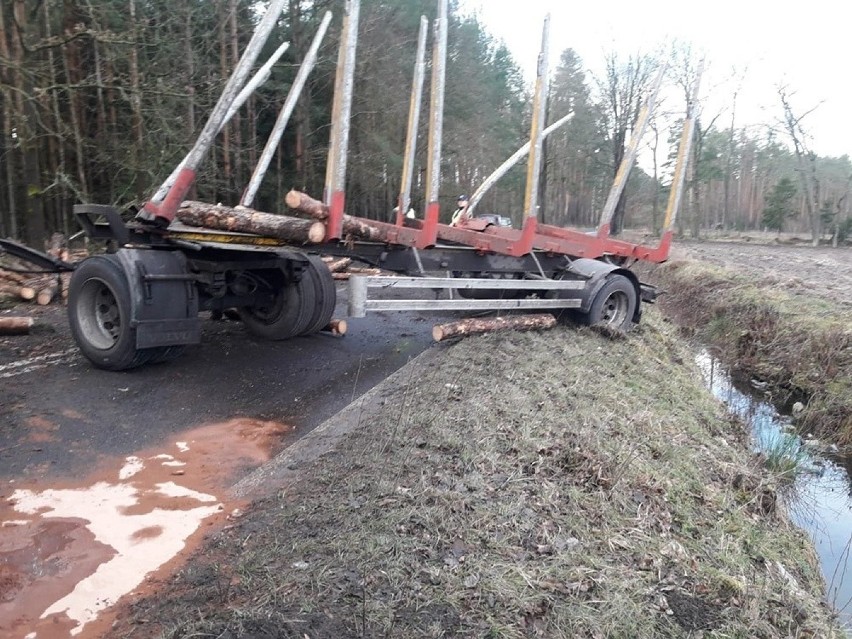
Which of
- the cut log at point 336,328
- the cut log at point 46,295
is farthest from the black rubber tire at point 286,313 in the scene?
the cut log at point 46,295

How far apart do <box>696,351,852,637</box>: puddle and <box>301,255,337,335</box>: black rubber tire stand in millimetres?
5423

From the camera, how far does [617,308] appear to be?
10.4 metres

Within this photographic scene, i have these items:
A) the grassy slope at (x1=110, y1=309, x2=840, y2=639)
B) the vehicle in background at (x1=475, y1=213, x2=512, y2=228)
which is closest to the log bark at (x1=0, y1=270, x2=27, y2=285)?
the vehicle in background at (x1=475, y1=213, x2=512, y2=228)

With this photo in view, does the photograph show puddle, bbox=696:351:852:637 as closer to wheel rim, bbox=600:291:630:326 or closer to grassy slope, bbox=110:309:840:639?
grassy slope, bbox=110:309:840:639

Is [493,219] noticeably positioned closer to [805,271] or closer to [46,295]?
[805,271]

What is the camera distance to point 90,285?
22.4 feet

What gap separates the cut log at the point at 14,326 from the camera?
7.85 meters

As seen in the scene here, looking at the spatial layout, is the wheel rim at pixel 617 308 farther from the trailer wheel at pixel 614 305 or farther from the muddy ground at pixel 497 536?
the muddy ground at pixel 497 536

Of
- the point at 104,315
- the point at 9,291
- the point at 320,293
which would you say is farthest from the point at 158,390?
the point at 9,291

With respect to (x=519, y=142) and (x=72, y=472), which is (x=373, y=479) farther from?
(x=519, y=142)

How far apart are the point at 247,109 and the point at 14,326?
14.9 m

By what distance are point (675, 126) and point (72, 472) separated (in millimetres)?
47805

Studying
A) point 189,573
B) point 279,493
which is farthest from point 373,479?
point 189,573

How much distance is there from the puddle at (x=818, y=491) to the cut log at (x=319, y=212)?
17.0ft
